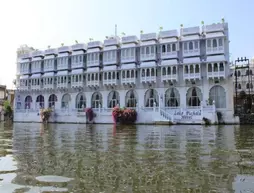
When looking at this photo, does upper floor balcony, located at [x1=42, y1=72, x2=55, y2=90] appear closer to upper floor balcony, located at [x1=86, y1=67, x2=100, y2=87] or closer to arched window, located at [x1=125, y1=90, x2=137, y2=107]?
upper floor balcony, located at [x1=86, y1=67, x2=100, y2=87]

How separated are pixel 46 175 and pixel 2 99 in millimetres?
63830

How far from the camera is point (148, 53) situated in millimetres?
43875

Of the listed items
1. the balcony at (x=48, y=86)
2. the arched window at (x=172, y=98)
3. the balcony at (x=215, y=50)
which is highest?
the balcony at (x=215, y=50)

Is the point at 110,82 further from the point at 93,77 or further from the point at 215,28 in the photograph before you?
the point at 215,28

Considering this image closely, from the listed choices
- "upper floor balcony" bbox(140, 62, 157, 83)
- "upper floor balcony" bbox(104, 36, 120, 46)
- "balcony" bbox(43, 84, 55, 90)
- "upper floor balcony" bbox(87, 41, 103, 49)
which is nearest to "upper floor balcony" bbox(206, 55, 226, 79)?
"upper floor balcony" bbox(140, 62, 157, 83)

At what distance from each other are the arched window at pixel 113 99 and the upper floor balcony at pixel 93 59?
18.9 feet

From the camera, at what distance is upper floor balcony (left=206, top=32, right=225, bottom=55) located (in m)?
39.1

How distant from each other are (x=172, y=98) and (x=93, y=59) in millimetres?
15671

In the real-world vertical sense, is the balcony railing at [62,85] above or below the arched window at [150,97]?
above

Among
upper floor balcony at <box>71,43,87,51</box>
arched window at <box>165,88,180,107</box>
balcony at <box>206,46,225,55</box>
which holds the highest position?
upper floor balcony at <box>71,43,87,51</box>

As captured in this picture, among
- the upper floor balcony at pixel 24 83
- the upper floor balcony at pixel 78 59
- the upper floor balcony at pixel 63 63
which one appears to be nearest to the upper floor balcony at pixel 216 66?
the upper floor balcony at pixel 78 59

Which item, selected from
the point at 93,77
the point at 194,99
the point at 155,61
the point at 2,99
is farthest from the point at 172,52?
the point at 2,99

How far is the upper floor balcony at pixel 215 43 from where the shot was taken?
39.1m

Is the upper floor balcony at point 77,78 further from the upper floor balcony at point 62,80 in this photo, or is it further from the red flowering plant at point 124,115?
the red flowering plant at point 124,115
